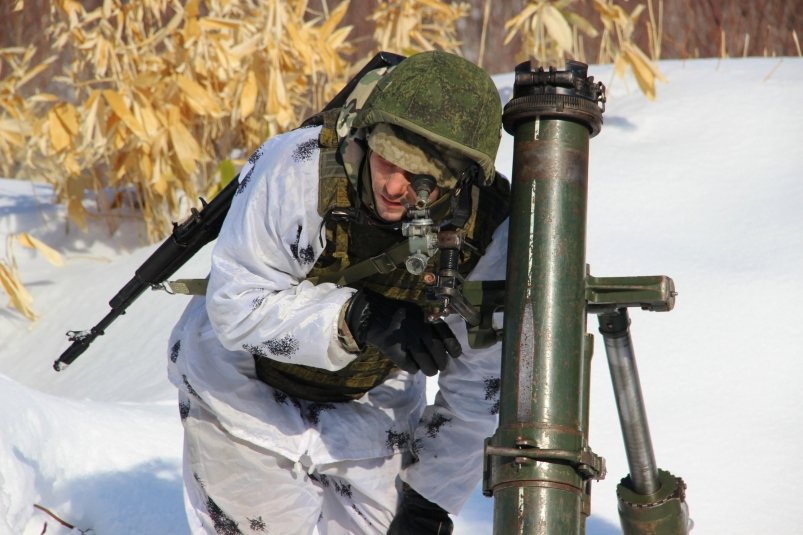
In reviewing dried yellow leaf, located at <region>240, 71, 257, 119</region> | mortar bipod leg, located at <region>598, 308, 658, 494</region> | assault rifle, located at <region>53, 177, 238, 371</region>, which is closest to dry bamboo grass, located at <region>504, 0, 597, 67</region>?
dried yellow leaf, located at <region>240, 71, 257, 119</region>

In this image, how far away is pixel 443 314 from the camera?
5.43 ft

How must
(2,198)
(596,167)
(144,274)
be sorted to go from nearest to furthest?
(144,274), (596,167), (2,198)

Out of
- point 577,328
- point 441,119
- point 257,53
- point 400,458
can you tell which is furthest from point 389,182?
point 257,53

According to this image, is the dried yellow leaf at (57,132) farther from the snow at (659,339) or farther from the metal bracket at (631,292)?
the metal bracket at (631,292)

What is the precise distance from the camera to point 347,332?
1.80 metres

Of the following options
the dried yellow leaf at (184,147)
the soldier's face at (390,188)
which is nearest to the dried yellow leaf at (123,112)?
the dried yellow leaf at (184,147)

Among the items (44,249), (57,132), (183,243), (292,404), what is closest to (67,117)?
(57,132)

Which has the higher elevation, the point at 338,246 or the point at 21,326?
A: the point at 21,326

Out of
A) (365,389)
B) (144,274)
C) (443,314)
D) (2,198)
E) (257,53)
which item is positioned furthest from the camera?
(2,198)

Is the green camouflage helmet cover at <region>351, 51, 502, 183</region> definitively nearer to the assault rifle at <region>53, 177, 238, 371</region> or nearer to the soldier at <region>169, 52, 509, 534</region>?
the soldier at <region>169, 52, 509, 534</region>

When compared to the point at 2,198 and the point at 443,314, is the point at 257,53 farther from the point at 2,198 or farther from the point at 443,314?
the point at 443,314

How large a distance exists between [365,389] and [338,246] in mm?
426

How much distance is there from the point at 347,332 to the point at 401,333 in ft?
0.31

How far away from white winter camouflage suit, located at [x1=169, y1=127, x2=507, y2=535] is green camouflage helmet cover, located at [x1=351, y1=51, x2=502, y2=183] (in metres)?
0.20
